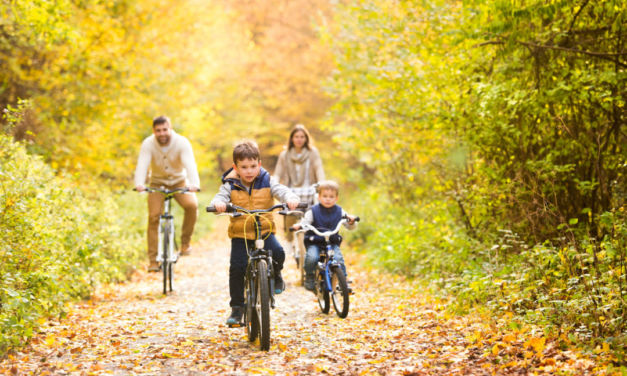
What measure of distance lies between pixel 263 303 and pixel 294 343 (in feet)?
2.99

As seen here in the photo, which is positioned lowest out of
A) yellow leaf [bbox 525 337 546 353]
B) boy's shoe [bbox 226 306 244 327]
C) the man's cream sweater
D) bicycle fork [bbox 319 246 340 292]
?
yellow leaf [bbox 525 337 546 353]

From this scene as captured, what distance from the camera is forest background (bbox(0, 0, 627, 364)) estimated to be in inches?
244

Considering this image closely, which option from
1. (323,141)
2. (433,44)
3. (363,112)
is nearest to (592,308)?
(433,44)

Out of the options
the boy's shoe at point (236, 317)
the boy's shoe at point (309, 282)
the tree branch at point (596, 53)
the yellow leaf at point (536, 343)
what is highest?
the tree branch at point (596, 53)

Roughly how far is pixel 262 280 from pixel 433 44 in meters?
5.73

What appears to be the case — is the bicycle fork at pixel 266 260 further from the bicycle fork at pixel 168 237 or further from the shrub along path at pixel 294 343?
the bicycle fork at pixel 168 237

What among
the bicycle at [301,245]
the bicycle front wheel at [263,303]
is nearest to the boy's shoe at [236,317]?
the bicycle front wheel at [263,303]

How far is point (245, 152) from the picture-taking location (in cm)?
586

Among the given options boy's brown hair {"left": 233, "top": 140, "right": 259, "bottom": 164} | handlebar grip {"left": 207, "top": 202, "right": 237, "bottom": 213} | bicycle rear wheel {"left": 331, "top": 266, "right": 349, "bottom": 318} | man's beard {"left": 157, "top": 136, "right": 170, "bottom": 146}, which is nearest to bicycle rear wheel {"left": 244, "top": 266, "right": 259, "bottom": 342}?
handlebar grip {"left": 207, "top": 202, "right": 237, "bottom": 213}

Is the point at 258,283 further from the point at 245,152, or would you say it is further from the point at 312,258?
the point at 312,258

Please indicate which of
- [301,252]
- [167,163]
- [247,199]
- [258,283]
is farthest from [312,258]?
[167,163]

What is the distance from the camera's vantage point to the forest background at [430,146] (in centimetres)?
619

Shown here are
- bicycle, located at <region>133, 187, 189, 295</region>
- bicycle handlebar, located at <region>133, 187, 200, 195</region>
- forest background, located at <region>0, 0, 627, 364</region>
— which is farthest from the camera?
bicycle, located at <region>133, 187, 189, 295</region>

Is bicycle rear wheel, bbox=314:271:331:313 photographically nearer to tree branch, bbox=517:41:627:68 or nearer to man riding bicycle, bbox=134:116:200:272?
man riding bicycle, bbox=134:116:200:272
